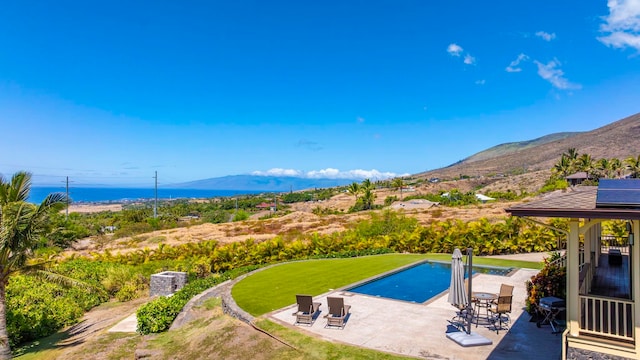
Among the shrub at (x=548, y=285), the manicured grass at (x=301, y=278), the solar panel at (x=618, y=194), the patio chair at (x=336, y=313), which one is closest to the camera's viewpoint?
the solar panel at (x=618, y=194)

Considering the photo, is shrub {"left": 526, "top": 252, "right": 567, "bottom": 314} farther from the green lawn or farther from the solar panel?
the green lawn

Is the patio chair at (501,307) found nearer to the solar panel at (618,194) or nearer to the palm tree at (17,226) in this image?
the solar panel at (618,194)

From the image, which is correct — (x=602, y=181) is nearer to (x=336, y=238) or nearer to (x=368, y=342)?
(x=368, y=342)

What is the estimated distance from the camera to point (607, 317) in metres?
7.05

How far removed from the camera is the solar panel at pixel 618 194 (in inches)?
254

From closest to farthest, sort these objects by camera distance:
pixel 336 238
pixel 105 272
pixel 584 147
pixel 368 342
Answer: pixel 368 342 < pixel 105 272 < pixel 336 238 < pixel 584 147

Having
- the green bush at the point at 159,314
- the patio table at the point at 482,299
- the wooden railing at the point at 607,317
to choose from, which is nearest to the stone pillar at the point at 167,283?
the green bush at the point at 159,314

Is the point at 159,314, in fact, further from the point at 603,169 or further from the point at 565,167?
the point at 565,167

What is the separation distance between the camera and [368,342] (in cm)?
995

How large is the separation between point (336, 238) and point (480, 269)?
374 inches

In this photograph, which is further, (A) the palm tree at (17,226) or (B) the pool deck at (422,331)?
(A) the palm tree at (17,226)

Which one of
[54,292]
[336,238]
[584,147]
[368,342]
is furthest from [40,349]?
[584,147]

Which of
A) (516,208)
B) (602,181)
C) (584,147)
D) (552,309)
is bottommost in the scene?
(552,309)

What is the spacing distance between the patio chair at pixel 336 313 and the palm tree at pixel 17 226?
9513 millimetres
